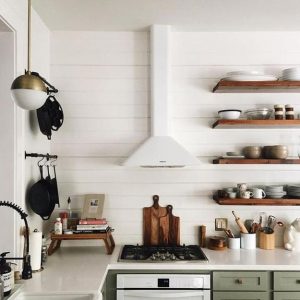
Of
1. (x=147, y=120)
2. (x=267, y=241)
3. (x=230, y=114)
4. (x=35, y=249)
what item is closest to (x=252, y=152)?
(x=230, y=114)

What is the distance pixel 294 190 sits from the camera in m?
2.85

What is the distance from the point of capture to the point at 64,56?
3.05 metres

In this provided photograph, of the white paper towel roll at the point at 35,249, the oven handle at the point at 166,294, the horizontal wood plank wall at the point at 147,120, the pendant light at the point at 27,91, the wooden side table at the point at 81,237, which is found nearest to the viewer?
the pendant light at the point at 27,91

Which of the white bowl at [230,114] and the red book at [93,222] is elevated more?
the white bowl at [230,114]

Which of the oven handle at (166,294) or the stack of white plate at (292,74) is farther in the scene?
the stack of white plate at (292,74)

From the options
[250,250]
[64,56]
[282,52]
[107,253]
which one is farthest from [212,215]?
[64,56]

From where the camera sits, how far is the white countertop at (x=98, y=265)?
6.73ft

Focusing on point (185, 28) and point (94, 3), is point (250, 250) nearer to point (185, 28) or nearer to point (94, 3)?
point (185, 28)

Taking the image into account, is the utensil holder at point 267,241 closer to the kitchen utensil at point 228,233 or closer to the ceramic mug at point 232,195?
the kitchen utensil at point 228,233

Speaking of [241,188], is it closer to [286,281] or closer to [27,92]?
[286,281]

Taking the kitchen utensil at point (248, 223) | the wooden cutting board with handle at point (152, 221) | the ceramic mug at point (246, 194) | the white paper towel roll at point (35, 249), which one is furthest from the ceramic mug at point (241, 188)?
the white paper towel roll at point (35, 249)

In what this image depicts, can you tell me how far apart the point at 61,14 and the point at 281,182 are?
2314 mm

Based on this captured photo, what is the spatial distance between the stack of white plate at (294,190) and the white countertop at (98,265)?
464mm

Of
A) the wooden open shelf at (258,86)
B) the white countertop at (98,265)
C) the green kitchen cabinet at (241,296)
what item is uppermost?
the wooden open shelf at (258,86)
